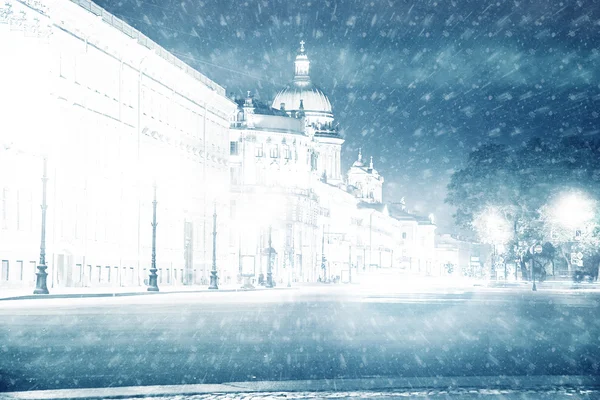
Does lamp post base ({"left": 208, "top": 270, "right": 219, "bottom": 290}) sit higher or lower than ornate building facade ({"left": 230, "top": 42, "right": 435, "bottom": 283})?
lower

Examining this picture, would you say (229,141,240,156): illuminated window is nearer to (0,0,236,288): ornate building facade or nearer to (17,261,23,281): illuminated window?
(0,0,236,288): ornate building facade

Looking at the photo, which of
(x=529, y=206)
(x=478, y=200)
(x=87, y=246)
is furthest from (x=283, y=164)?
(x=87, y=246)

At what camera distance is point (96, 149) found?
60.8 m

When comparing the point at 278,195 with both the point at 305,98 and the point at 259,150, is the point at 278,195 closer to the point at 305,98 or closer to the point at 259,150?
the point at 259,150

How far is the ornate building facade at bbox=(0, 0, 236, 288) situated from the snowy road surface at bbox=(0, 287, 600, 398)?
2200 cm

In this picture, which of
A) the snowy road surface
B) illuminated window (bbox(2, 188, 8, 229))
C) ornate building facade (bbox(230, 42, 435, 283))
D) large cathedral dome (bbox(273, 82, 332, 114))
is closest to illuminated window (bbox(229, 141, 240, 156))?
ornate building facade (bbox(230, 42, 435, 283))

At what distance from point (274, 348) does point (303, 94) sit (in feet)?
554

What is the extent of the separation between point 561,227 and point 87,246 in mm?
45435

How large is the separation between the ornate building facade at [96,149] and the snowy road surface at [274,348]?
22.0 m

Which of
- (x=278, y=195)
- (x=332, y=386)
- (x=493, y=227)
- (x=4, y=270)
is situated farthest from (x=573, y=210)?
(x=332, y=386)

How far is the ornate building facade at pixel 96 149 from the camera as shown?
4981 centimetres

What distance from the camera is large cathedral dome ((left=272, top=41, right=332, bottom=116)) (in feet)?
602

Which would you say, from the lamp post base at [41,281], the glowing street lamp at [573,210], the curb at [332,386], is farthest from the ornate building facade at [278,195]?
the curb at [332,386]

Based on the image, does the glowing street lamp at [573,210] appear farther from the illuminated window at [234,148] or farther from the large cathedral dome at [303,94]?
the large cathedral dome at [303,94]
